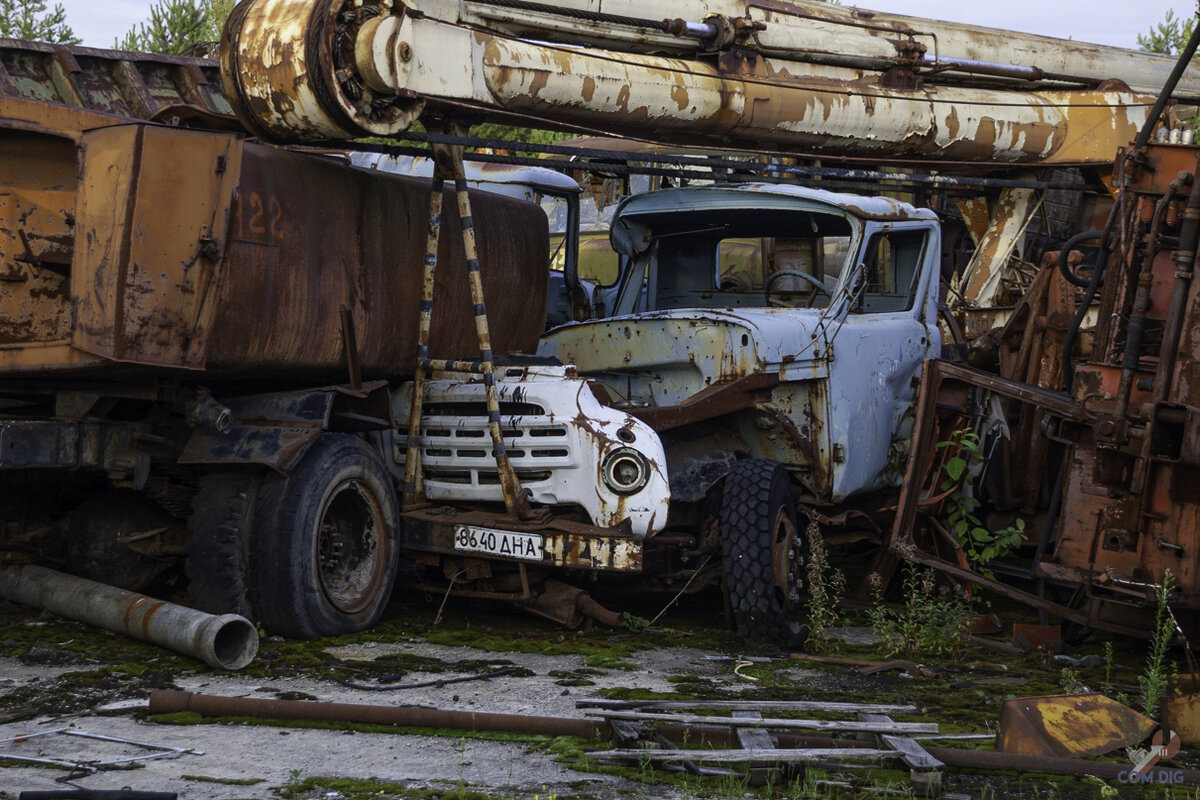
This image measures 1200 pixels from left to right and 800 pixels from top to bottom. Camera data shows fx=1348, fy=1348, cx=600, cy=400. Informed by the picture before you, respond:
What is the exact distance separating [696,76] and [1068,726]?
5.02 metres

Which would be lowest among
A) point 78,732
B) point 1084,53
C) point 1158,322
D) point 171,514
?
point 78,732

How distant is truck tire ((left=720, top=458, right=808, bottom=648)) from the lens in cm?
688

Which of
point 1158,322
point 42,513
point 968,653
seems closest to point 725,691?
point 968,653

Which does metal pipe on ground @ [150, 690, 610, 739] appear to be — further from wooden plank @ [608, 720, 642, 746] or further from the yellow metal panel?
the yellow metal panel

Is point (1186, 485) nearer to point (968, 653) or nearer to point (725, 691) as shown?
point (968, 653)

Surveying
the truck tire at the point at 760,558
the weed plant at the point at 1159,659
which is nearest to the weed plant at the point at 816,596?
the truck tire at the point at 760,558

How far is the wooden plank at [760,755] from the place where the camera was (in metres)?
4.51

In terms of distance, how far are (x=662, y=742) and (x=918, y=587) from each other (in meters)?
3.97

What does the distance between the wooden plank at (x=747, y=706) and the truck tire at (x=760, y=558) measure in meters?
1.38

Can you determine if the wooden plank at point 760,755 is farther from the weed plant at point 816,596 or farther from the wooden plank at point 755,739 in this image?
the weed plant at point 816,596

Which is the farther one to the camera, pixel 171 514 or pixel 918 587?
pixel 918 587

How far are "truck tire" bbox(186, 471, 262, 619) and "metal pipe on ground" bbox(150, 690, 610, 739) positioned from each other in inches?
52.6

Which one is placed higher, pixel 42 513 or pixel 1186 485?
pixel 1186 485

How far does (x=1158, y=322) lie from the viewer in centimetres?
683
